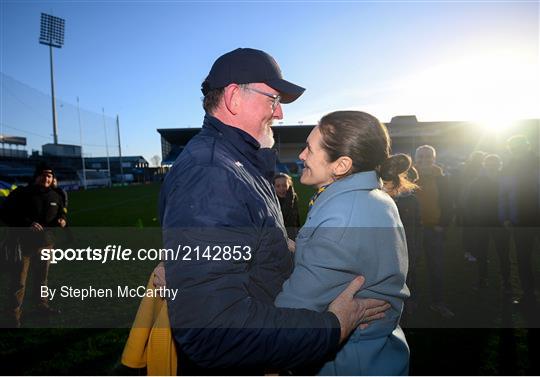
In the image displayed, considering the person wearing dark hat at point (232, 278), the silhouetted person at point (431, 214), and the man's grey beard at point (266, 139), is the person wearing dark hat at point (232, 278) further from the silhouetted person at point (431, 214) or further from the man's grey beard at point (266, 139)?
the silhouetted person at point (431, 214)

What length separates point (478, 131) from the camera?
57.6 metres

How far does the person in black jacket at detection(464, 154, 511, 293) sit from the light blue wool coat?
16.1 feet

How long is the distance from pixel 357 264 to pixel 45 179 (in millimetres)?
5687

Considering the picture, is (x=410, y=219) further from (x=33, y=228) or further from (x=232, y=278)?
(x=33, y=228)

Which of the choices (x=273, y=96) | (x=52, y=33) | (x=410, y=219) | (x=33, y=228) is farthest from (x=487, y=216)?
(x=52, y=33)

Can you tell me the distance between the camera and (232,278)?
3.91ft

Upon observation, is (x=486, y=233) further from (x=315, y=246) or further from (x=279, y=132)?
(x=279, y=132)

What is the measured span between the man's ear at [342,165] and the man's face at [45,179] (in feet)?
17.7

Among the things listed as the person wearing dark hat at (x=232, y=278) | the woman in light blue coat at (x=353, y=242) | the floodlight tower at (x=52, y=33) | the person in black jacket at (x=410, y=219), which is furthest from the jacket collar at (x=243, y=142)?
the floodlight tower at (x=52, y=33)

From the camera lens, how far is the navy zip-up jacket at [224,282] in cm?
116

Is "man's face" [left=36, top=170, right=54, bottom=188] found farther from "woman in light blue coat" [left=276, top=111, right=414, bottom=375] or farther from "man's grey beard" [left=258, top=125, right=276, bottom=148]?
"woman in light blue coat" [left=276, top=111, right=414, bottom=375]

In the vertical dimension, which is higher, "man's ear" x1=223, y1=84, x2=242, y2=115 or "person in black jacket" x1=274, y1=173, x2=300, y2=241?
"man's ear" x1=223, y1=84, x2=242, y2=115

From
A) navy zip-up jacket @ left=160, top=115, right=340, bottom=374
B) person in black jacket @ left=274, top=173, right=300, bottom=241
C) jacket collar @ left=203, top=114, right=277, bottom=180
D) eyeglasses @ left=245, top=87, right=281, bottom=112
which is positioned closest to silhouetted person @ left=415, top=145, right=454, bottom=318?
person in black jacket @ left=274, top=173, right=300, bottom=241

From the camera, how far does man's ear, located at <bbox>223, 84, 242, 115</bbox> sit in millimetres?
1710
